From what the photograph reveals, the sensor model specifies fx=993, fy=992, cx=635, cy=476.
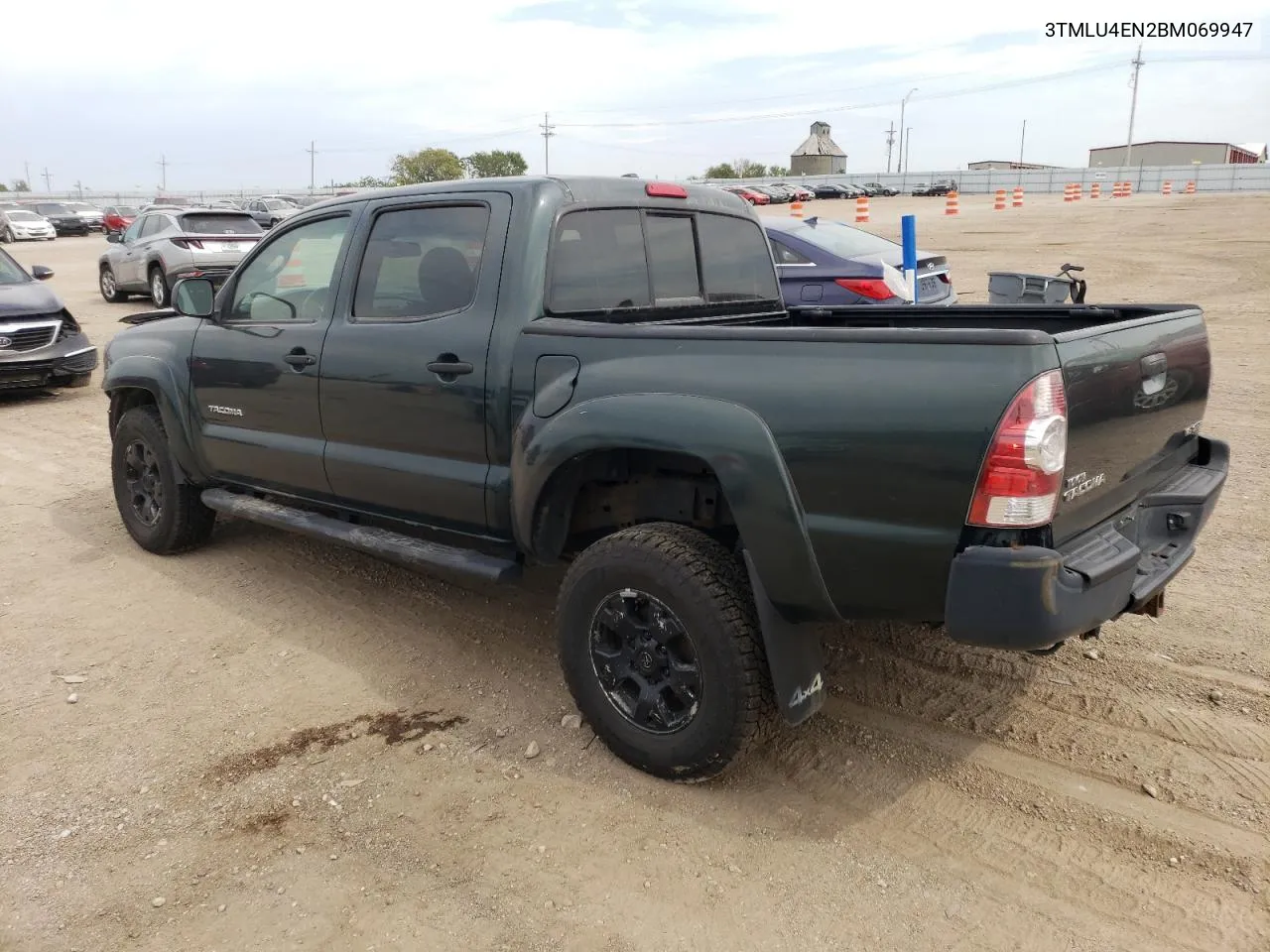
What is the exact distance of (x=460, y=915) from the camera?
8.86 feet

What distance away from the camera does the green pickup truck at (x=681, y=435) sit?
257 centimetres

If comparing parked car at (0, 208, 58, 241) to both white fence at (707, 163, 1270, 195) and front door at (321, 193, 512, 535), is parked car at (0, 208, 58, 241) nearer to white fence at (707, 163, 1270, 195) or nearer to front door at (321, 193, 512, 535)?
white fence at (707, 163, 1270, 195)

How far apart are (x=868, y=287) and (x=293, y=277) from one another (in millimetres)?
5463

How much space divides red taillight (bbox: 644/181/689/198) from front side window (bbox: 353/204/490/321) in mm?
713

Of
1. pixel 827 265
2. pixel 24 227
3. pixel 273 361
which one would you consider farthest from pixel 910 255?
pixel 24 227

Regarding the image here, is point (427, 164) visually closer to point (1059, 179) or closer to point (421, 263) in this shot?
point (1059, 179)

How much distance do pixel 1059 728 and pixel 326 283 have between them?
345 centimetres

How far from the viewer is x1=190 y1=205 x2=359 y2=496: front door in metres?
4.35

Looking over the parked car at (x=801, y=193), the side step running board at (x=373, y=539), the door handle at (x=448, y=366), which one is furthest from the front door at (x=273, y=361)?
the parked car at (x=801, y=193)

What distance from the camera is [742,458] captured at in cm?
287

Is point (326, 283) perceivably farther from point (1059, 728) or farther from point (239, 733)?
point (1059, 728)

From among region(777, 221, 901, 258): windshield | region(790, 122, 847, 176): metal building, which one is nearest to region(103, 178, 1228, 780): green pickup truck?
region(777, 221, 901, 258): windshield

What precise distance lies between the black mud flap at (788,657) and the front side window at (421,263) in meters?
1.60

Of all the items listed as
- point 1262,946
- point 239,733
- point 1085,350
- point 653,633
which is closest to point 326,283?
point 239,733
